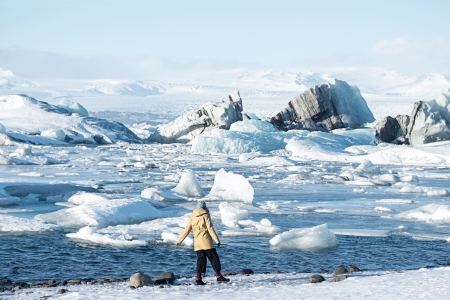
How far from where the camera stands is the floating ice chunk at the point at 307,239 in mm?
10078

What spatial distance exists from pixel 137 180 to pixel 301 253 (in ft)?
36.4

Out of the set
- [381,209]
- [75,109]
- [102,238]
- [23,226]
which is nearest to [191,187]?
[381,209]

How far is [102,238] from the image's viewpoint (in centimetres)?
1005

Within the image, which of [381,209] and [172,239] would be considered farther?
[381,209]

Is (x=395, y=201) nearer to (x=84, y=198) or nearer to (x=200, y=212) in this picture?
(x=84, y=198)

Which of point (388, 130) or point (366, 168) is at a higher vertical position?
point (388, 130)

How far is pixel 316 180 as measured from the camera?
20.9 m

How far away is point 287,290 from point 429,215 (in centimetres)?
699

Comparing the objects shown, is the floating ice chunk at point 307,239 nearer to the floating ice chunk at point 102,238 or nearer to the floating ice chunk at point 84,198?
the floating ice chunk at point 102,238

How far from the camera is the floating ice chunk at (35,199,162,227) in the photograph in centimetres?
1140

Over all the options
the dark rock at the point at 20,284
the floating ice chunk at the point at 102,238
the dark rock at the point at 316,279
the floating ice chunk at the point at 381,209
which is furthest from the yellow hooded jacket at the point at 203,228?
the floating ice chunk at the point at 381,209

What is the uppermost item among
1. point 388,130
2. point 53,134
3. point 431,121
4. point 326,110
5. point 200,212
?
point 326,110

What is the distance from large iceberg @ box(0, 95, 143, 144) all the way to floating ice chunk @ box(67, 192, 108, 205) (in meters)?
28.8

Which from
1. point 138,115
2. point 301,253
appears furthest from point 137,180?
point 138,115
